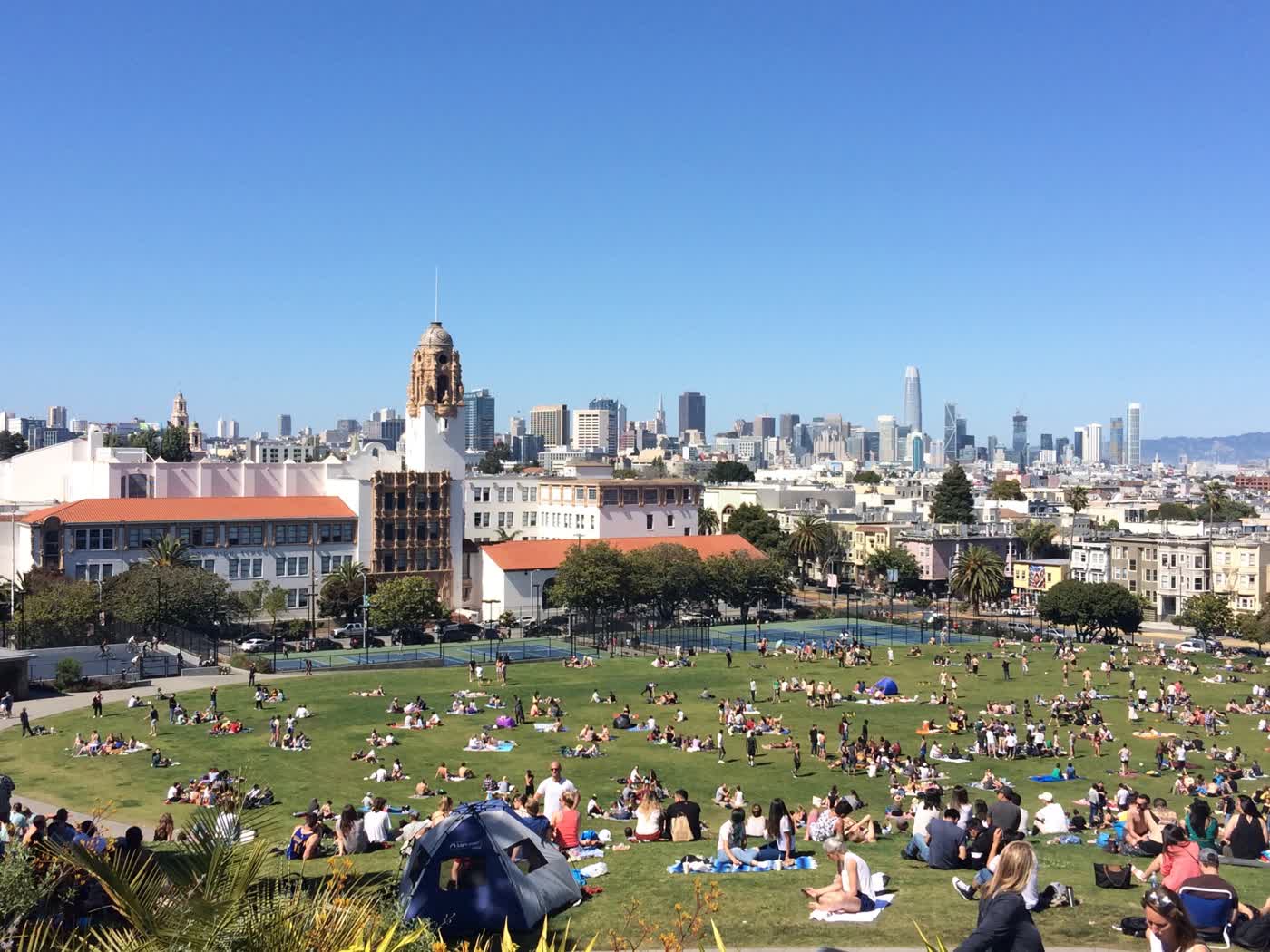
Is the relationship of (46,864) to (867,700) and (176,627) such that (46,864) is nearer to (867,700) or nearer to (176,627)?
(867,700)

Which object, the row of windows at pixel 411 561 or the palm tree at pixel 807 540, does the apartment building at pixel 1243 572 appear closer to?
the palm tree at pixel 807 540

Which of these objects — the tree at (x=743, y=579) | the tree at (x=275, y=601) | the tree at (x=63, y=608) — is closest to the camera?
the tree at (x=63, y=608)

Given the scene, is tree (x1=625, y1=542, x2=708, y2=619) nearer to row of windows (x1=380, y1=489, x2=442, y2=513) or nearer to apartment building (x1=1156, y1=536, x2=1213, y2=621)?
row of windows (x1=380, y1=489, x2=442, y2=513)

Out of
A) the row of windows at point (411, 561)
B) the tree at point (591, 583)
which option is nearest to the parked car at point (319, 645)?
the row of windows at point (411, 561)

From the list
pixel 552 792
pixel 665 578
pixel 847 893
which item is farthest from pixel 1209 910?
pixel 665 578

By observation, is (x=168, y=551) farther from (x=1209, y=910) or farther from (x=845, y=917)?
(x=1209, y=910)

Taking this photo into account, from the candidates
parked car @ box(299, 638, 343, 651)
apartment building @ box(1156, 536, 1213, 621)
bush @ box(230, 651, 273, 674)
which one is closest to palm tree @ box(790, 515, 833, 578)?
apartment building @ box(1156, 536, 1213, 621)
